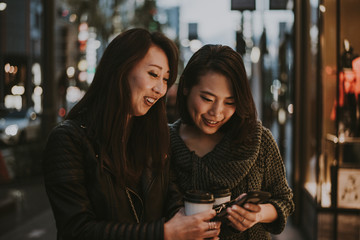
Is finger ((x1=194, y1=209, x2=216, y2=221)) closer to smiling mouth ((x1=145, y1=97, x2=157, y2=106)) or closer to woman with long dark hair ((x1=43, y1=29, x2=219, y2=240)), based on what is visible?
woman with long dark hair ((x1=43, y1=29, x2=219, y2=240))

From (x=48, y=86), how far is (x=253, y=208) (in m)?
7.93

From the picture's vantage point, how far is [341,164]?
16.2 feet

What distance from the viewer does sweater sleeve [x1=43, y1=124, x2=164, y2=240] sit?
5.65 feet

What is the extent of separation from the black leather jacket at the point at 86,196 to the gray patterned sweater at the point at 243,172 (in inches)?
12.9

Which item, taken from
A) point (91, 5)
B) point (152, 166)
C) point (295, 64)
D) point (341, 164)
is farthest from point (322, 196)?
point (91, 5)

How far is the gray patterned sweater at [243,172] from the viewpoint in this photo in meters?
2.12

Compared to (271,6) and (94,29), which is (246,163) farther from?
(94,29)

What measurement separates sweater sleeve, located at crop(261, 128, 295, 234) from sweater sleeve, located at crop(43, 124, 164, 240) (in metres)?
0.71

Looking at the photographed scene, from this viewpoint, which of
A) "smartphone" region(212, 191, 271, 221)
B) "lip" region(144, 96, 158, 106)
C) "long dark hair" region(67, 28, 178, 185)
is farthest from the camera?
"lip" region(144, 96, 158, 106)

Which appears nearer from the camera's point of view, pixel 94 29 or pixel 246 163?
pixel 246 163

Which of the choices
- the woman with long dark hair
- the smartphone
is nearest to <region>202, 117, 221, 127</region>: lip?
the woman with long dark hair

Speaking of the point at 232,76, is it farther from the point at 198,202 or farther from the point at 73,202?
the point at 73,202

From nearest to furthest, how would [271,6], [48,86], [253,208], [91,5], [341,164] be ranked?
1. [253,208]
2. [341,164]
3. [271,6]
4. [48,86]
5. [91,5]

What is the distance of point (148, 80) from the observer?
1.94m
